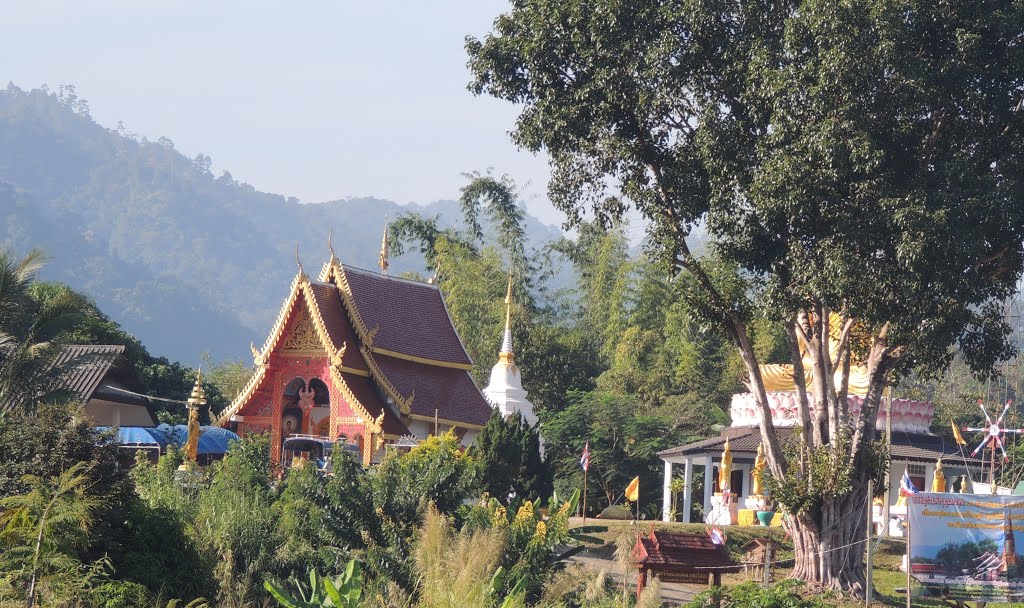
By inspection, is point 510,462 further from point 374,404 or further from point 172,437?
point 172,437

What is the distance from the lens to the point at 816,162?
18922 mm

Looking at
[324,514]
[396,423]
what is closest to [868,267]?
[324,514]

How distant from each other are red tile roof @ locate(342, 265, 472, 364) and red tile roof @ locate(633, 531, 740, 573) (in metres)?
14.8

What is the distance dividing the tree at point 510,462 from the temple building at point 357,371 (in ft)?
15.8

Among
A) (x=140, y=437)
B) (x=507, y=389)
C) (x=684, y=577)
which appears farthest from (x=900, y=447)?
(x=140, y=437)

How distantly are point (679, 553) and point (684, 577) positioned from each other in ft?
1.13

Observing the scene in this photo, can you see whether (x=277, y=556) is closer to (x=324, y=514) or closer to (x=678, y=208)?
(x=324, y=514)

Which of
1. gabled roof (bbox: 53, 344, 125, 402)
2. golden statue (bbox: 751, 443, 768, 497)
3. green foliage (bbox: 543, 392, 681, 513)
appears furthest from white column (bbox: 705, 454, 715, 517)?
gabled roof (bbox: 53, 344, 125, 402)

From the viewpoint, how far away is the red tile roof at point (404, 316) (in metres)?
33.2

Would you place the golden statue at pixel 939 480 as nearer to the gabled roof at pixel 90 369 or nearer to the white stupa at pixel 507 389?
the white stupa at pixel 507 389

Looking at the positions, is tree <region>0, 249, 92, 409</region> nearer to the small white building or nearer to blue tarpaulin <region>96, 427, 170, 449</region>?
blue tarpaulin <region>96, 427, 170, 449</region>

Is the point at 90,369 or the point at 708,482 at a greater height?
the point at 90,369

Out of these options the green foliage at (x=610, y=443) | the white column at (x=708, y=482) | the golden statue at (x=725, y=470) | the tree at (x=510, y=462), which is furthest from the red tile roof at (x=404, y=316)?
the golden statue at (x=725, y=470)

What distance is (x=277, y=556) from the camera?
52.7 feet
